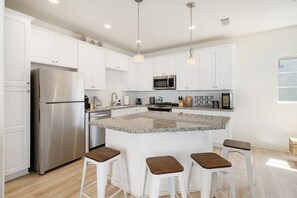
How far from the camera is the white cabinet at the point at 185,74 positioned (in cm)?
414

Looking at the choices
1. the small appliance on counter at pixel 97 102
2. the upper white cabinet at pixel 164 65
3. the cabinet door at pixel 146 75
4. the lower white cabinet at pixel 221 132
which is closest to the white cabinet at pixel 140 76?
the cabinet door at pixel 146 75

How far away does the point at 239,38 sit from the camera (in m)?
3.87

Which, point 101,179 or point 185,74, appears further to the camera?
point 185,74

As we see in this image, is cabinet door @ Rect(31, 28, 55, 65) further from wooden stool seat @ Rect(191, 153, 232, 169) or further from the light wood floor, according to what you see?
wooden stool seat @ Rect(191, 153, 232, 169)

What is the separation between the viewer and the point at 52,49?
2.87 meters

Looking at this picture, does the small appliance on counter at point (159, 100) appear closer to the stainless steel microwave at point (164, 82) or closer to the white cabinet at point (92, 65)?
the stainless steel microwave at point (164, 82)

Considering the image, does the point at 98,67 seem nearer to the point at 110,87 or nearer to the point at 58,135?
the point at 110,87

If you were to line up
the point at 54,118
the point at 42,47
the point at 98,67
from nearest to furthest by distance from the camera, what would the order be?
the point at 54,118, the point at 42,47, the point at 98,67

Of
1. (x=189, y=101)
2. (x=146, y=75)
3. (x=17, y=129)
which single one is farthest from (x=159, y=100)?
(x=17, y=129)

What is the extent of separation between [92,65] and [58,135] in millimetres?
1792

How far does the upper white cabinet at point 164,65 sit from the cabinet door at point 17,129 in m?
3.32

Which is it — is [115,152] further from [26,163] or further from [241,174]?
[241,174]

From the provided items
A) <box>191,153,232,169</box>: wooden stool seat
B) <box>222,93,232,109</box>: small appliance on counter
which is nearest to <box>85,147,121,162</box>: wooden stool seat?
<box>191,153,232,169</box>: wooden stool seat

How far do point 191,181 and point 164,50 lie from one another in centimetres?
410
